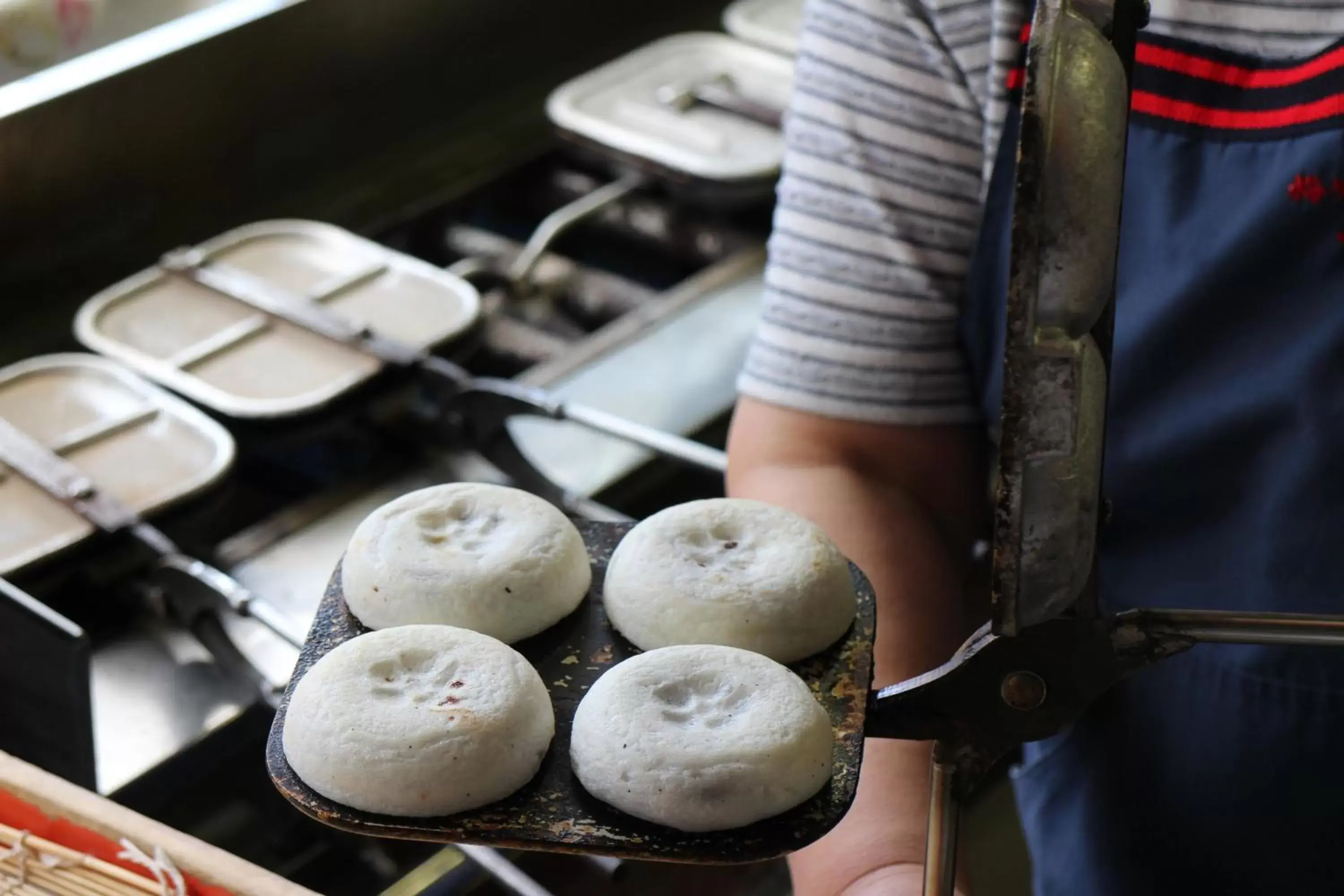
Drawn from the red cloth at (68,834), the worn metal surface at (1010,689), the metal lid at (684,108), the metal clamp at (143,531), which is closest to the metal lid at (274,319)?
the metal clamp at (143,531)

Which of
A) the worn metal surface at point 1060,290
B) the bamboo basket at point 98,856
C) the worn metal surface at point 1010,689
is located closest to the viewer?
the worn metal surface at point 1060,290

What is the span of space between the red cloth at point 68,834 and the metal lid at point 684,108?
43.4 inches

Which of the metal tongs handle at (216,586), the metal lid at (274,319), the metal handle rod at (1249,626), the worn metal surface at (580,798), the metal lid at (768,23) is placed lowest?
the metal tongs handle at (216,586)

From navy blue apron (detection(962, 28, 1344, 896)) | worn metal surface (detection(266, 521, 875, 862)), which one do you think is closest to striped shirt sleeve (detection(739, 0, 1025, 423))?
navy blue apron (detection(962, 28, 1344, 896))

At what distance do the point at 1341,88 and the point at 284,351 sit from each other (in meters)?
1.01

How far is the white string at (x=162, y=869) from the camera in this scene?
732 mm

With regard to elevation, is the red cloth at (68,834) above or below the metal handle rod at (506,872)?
above

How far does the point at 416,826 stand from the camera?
64cm

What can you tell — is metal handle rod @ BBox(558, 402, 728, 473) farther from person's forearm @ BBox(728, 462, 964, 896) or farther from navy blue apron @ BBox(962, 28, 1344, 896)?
navy blue apron @ BBox(962, 28, 1344, 896)

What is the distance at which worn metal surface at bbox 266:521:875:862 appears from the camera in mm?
639

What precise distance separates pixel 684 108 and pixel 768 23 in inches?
10.6

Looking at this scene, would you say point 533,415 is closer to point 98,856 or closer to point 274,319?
point 274,319

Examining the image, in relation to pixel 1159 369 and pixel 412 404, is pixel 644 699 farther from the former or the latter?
pixel 412 404

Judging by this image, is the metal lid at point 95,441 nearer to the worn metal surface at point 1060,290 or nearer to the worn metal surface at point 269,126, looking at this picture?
the worn metal surface at point 269,126
